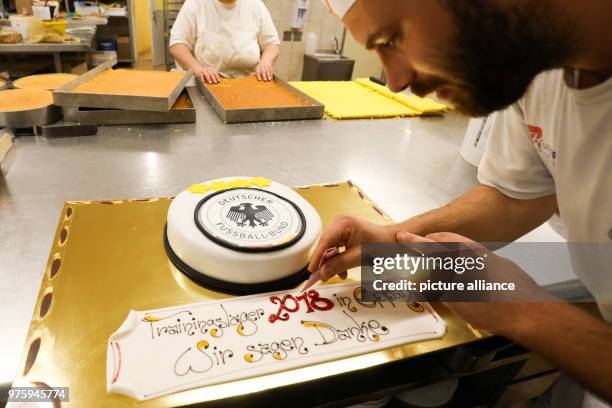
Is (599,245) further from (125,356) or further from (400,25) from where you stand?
(125,356)

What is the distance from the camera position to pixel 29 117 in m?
1.33

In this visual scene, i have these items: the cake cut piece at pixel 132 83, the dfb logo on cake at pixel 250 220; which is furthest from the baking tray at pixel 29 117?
the dfb logo on cake at pixel 250 220

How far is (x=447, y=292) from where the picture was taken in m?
0.77

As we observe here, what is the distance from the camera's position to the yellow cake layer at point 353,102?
6.28ft

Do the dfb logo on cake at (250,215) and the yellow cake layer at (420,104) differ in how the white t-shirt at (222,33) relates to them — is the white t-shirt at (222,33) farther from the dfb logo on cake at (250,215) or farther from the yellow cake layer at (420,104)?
the dfb logo on cake at (250,215)

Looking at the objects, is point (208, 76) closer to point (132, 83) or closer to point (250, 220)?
point (132, 83)

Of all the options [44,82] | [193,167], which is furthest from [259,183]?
[44,82]

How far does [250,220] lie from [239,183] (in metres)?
0.18

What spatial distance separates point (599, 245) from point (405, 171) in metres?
0.68

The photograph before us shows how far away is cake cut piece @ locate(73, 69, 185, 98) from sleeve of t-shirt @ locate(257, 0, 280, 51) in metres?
1.35

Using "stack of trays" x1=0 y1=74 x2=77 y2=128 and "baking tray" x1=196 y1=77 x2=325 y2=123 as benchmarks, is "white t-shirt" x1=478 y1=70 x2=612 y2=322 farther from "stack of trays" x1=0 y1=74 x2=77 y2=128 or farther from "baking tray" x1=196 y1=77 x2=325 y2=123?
"stack of trays" x1=0 y1=74 x2=77 y2=128

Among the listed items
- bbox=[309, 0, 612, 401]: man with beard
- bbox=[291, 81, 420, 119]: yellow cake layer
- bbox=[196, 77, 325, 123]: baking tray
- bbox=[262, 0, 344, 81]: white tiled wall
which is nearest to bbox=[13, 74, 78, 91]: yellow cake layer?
bbox=[196, 77, 325, 123]: baking tray

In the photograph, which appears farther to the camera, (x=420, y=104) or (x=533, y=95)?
(x=420, y=104)

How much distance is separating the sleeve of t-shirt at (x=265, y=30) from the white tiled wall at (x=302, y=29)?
173cm
